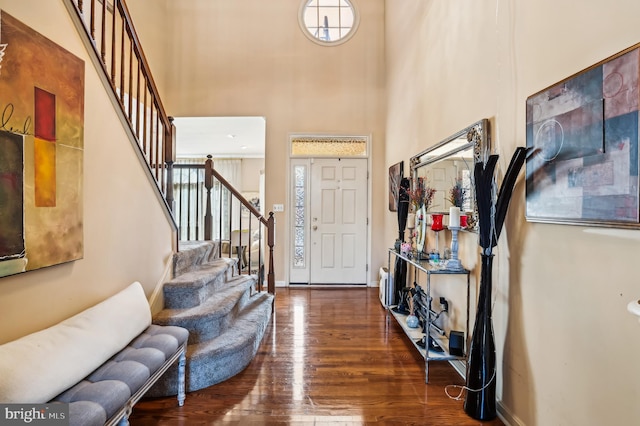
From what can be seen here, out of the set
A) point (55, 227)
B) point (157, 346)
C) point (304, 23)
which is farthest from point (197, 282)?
point (304, 23)

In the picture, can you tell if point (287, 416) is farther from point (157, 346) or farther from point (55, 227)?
point (55, 227)

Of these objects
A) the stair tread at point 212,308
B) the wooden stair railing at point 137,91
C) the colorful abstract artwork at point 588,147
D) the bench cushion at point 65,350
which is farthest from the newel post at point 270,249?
the colorful abstract artwork at point 588,147

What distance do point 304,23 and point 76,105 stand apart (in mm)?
4056

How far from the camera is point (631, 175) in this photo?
110 cm

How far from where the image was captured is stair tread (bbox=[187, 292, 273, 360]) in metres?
2.10

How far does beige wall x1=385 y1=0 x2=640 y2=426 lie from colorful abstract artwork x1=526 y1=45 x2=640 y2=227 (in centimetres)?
7

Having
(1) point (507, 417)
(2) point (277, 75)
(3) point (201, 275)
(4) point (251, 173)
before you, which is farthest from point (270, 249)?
(4) point (251, 173)

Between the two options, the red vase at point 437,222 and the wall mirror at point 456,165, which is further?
the red vase at point 437,222

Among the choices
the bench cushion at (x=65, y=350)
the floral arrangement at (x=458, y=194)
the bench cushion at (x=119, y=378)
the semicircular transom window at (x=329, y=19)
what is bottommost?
the bench cushion at (x=119, y=378)

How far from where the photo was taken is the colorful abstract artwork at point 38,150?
1260 millimetres

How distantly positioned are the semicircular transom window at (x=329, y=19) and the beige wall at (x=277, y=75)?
0.20 metres

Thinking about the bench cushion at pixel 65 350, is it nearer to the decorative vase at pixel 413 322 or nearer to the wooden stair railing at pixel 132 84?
the wooden stair railing at pixel 132 84

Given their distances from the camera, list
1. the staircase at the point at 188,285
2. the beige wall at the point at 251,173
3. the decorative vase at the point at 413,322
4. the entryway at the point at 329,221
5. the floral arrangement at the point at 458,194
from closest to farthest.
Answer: the staircase at the point at 188,285, the floral arrangement at the point at 458,194, the decorative vase at the point at 413,322, the entryway at the point at 329,221, the beige wall at the point at 251,173

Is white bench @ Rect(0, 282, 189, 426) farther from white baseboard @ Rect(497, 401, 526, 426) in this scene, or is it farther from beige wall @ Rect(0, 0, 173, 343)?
white baseboard @ Rect(497, 401, 526, 426)
